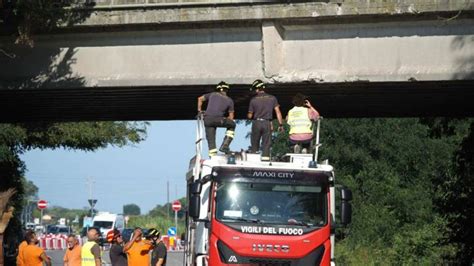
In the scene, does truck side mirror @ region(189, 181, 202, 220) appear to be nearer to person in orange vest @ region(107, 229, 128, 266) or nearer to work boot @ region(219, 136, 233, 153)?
work boot @ region(219, 136, 233, 153)

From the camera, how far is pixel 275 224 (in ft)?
52.6

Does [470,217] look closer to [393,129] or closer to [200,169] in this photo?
[200,169]

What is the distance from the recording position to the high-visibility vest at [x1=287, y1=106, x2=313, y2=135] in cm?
1772

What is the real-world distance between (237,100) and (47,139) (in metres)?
21.1

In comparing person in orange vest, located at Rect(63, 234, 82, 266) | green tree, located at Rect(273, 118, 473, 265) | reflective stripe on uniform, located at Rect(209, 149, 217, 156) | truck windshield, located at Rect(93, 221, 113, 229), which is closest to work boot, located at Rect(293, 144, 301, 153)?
reflective stripe on uniform, located at Rect(209, 149, 217, 156)

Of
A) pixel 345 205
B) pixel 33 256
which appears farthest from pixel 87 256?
pixel 345 205

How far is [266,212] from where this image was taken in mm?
16125

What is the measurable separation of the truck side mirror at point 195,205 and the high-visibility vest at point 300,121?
263 centimetres

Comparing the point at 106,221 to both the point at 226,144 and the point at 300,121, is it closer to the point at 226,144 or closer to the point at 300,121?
the point at 226,144

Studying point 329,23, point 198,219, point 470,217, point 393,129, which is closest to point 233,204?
point 198,219

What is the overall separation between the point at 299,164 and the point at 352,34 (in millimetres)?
4629

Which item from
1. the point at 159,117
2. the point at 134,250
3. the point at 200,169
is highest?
the point at 159,117

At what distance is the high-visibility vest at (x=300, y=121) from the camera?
1772 centimetres

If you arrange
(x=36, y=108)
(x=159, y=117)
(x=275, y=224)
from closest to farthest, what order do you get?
(x=275, y=224)
(x=36, y=108)
(x=159, y=117)
